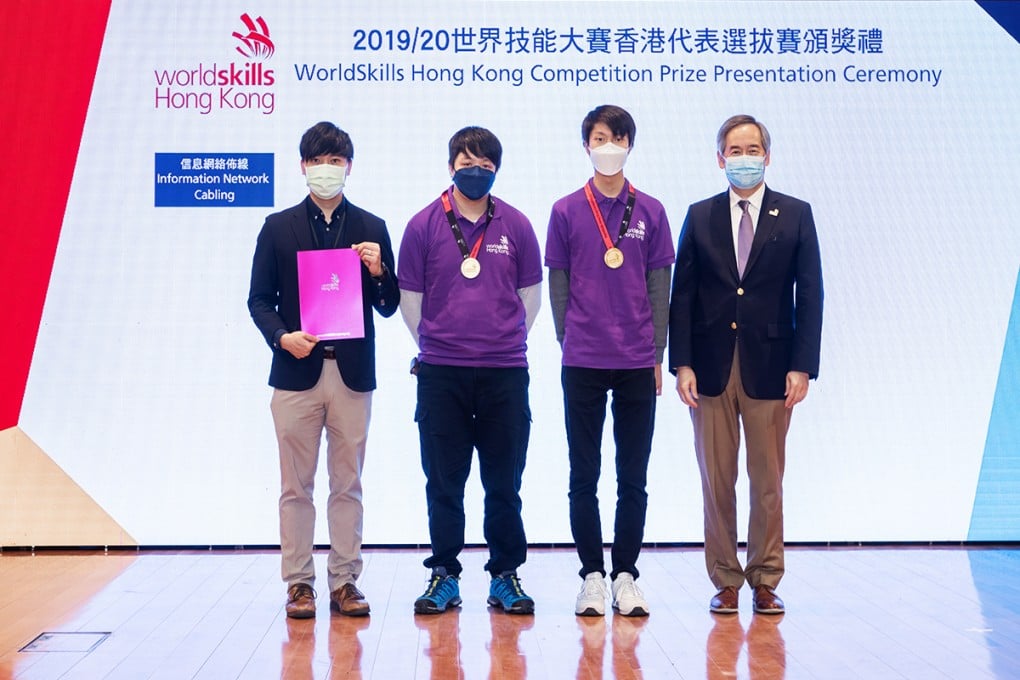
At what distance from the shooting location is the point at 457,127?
15.6 feet

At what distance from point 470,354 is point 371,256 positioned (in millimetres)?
429

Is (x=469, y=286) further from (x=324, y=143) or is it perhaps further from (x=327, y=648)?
(x=327, y=648)

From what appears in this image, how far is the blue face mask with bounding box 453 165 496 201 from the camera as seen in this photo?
11.5ft

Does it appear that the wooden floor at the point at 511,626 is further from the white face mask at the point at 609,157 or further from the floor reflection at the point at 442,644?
the white face mask at the point at 609,157

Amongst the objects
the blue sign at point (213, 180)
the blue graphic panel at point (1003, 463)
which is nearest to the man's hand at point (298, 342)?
the blue sign at point (213, 180)

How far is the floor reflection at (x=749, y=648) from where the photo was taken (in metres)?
2.89

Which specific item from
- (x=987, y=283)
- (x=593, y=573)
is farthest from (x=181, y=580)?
(x=987, y=283)

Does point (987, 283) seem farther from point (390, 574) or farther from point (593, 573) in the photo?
point (390, 574)

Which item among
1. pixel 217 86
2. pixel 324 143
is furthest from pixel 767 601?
pixel 217 86

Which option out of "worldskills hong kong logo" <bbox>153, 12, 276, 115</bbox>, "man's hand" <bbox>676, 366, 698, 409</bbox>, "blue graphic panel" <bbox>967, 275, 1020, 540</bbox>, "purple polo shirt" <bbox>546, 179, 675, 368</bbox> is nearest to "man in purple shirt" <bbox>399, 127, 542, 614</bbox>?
"purple polo shirt" <bbox>546, 179, 675, 368</bbox>

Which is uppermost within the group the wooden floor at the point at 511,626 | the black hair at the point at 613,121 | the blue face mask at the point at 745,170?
the black hair at the point at 613,121

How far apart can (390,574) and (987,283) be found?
9.05 feet

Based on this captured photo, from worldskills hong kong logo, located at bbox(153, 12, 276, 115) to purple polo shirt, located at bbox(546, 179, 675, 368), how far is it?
1.70 m

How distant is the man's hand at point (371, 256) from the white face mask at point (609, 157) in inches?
28.8
